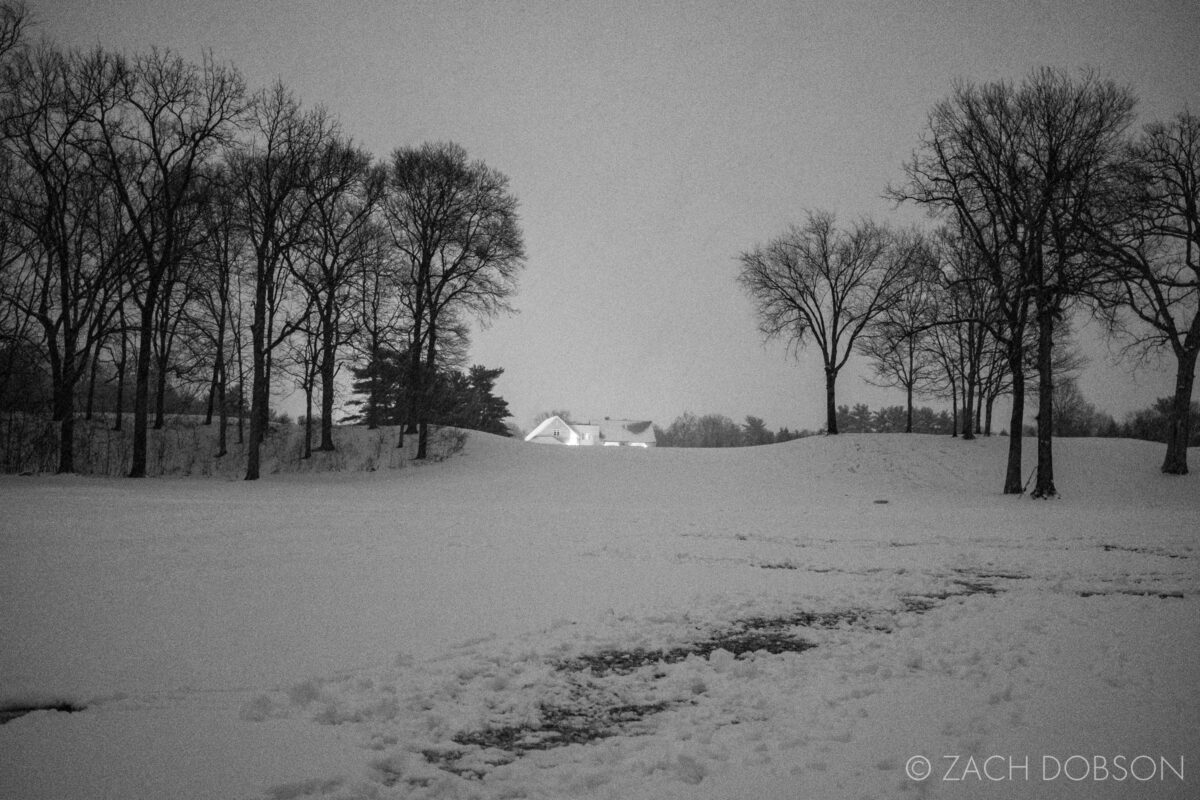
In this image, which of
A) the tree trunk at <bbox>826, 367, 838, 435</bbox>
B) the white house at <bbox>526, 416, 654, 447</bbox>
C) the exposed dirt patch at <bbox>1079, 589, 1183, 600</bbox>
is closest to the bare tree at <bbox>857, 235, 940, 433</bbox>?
the tree trunk at <bbox>826, 367, 838, 435</bbox>

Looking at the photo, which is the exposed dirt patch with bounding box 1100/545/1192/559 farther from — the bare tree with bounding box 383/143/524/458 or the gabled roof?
the gabled roof

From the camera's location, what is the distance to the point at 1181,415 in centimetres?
2083

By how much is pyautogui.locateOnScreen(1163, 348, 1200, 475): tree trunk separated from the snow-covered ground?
44.7ft

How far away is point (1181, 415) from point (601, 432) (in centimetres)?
6610

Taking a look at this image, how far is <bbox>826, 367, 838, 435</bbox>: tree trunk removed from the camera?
3089 cm

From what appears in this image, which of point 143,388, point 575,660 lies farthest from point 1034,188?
point 143,388

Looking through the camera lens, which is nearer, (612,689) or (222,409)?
(612,689)

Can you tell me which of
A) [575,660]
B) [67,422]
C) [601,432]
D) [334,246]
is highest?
[334,246]

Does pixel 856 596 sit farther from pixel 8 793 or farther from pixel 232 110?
pixel 232 110

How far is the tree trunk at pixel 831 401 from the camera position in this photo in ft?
101

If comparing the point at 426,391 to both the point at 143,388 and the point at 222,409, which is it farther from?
the point at 143,388

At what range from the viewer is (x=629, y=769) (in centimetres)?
314

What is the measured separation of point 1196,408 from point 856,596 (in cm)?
5780

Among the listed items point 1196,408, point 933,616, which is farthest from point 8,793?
point 1196,408
